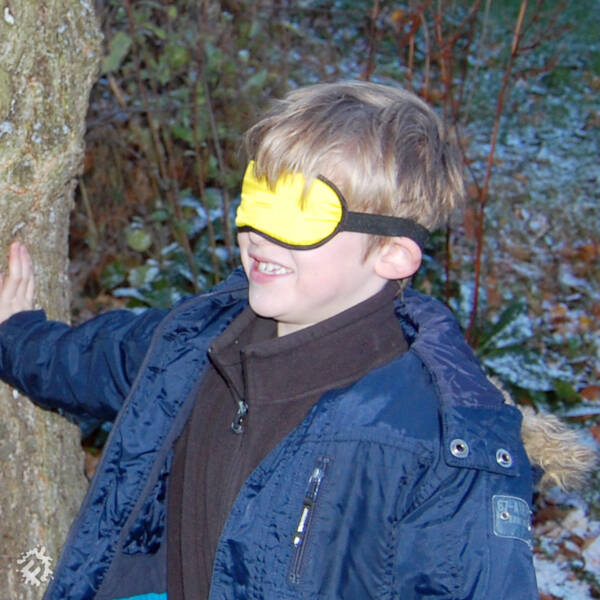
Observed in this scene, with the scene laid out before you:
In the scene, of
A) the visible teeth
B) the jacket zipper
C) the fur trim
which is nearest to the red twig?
the fur trim

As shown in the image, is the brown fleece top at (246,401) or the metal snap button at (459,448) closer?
the metal snap button at (459,448)

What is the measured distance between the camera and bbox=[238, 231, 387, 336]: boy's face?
1816 mm

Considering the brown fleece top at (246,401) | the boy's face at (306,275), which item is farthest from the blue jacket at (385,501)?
the boy's face at (306,275)

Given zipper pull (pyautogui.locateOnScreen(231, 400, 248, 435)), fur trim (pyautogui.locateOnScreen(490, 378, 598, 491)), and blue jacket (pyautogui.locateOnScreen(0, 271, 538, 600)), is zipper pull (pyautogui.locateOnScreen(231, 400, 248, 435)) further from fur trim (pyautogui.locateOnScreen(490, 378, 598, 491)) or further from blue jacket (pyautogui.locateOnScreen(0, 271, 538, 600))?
fur trim (pyautogui.locateOnScreen(490, 378, 598, 491))

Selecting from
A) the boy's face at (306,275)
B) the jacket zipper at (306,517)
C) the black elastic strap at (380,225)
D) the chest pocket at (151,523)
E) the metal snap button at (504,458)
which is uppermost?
the black elastic strap at (380,225)

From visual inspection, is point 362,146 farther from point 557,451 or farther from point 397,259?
point 557,451

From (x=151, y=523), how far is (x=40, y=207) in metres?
0.92

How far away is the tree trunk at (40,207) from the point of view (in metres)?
1.97

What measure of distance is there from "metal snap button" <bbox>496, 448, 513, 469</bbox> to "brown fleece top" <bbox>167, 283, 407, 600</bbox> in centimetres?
39

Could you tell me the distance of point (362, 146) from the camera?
1777 mm

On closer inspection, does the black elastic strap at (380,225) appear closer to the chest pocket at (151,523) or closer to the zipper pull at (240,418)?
the zipper pull at (240,418)

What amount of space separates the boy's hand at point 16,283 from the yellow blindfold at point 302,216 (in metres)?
0.72

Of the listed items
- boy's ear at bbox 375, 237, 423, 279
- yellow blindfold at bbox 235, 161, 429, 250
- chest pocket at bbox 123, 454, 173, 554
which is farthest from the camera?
chest pocket at bbox 123, 454, 173, 554

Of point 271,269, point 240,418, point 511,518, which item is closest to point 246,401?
point 240,418
